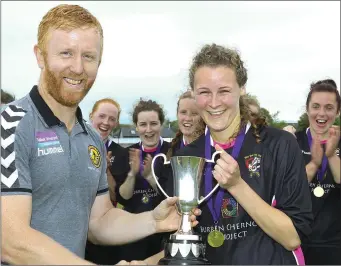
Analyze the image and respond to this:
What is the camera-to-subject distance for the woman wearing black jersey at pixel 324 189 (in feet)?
16.6

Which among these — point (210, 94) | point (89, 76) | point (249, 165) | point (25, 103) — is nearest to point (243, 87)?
point (210, 94)

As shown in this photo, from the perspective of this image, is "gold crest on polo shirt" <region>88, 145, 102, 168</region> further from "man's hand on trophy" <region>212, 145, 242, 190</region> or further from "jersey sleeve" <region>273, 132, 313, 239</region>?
"jersey sleeve" <region>273, 132, 313, 239</region>

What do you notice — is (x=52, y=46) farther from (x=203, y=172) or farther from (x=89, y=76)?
(x=203, y=172)

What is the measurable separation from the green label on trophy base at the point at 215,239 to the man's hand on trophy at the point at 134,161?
116 inches

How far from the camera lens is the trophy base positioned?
2668 millimetres

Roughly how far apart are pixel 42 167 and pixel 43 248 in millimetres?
424

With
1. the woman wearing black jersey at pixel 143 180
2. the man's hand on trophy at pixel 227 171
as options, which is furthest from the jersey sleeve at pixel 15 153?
the woman wearing black jersey at pixel 143 180

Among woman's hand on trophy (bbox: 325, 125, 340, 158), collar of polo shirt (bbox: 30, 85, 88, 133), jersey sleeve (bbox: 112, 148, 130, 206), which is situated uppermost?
collar of polo shirt (bbox: 30, 85, 88, 133)

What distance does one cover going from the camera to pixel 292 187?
288 centimetres

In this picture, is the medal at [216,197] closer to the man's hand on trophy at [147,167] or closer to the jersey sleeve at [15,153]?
the jersey sleeve at [15,153]

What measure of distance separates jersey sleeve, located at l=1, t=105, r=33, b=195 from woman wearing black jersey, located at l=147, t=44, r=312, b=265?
2.85ft

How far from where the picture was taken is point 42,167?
259 cm

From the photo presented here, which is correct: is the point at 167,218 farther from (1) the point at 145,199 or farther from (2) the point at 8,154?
(1) the point at 145,199

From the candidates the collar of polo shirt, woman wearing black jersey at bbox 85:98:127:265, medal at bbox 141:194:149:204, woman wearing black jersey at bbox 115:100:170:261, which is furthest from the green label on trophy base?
woman wearing black jersey at bbox 85:98:127:265
